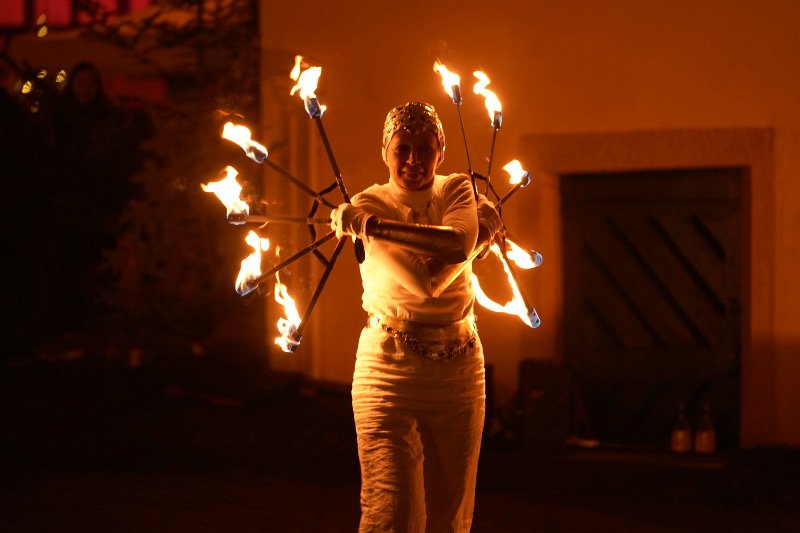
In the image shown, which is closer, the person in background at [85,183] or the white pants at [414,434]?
the white pants at [414,434]

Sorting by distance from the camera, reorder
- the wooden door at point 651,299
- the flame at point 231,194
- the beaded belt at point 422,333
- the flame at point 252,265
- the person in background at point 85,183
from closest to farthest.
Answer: the flame at point 231,194
the flame at point 252,265
the beaded belt at point 422,333
the wooden door at point 651,299
the person in background at point 85,183

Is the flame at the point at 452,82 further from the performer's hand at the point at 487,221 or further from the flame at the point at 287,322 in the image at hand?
the flame at the point at 287,322

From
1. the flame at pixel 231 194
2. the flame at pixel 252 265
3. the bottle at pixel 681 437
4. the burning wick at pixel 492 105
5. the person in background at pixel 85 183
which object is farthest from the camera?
the person in background at pixel 85 183

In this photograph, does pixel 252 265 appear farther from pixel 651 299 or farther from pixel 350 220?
pixel 651 299

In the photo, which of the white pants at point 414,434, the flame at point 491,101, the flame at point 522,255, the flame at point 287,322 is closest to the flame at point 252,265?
the flame at point 287,322

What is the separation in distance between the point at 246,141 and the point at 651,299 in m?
5.16

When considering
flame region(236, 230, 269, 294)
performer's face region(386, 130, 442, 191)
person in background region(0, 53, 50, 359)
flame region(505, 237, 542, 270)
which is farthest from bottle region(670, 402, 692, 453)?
person in background region(0, 53, 50, 359)

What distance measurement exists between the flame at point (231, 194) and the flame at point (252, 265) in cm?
23

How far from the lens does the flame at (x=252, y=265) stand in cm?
432

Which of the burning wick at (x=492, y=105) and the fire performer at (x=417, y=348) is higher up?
the burning wick at (x=492, y=105)

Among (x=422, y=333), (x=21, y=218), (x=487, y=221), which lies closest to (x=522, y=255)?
(x=487, y=221)

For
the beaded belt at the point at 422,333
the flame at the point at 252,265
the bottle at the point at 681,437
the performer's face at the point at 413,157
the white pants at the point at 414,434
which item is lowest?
the bottle at the point at 681,437

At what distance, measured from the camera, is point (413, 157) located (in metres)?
4.46

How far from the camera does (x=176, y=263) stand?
10.6 meters
